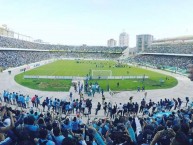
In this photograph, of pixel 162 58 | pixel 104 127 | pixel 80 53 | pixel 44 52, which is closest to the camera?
pixel 104 127

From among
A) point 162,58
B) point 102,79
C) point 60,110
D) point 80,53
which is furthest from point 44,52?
point 60,110

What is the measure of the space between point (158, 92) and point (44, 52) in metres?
95.5

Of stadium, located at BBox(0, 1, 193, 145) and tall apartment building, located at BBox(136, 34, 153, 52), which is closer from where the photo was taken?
stadium, located at BBox(0, 1, 193, 145)

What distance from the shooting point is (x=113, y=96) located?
95.4ft

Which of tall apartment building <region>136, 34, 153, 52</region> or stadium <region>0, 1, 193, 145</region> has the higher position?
tall apartment building <region>136, 34, 153, 52</region>

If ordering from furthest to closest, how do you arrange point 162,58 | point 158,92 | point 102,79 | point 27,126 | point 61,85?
point 162,58
point 102,79
point 61,85
point 158,92
point 27,126

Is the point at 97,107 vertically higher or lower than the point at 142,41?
lower

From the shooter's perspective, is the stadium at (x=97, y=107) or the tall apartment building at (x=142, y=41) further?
the tall apartment building at (x=142, y=41)

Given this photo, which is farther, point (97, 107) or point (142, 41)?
point (142, 41)

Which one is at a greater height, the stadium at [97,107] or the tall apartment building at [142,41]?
the tall apartment building at [142,41]

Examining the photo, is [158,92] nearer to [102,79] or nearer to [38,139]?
[102,79]

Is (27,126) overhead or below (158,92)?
overhead

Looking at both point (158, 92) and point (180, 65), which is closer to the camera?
point (158, 92)

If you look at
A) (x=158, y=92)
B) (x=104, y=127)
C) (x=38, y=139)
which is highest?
(x=38, y=139)
